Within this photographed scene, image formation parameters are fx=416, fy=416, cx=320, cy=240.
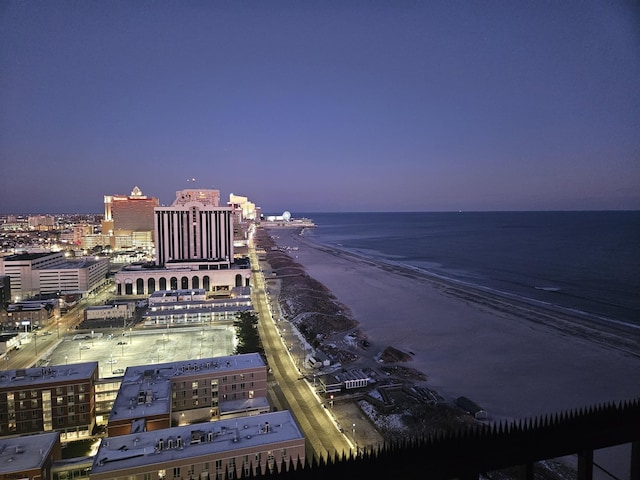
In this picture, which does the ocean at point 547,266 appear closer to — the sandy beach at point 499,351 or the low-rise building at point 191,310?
the sandy beach at point 499,351

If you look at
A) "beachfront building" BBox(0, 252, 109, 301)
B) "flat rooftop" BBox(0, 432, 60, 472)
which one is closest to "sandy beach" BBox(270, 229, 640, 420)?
"flat rooftop" BBox(0, 432, 60, 472)

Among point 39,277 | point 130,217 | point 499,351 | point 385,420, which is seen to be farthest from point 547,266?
point 130,217

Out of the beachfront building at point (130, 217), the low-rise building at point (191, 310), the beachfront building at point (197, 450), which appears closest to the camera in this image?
the beachfront building at point (197, 450)

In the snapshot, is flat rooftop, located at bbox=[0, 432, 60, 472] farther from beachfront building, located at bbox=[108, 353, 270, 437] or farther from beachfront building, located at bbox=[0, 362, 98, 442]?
beachfront building, located at bbox=[0, 362, 98, 442]

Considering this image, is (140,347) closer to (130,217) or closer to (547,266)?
(547,266)

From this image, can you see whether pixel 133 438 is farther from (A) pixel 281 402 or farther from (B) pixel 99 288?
(B) pixel 99 288

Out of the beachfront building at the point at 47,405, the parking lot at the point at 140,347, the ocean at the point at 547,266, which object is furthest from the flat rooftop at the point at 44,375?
the ocean at the point at 547,266
